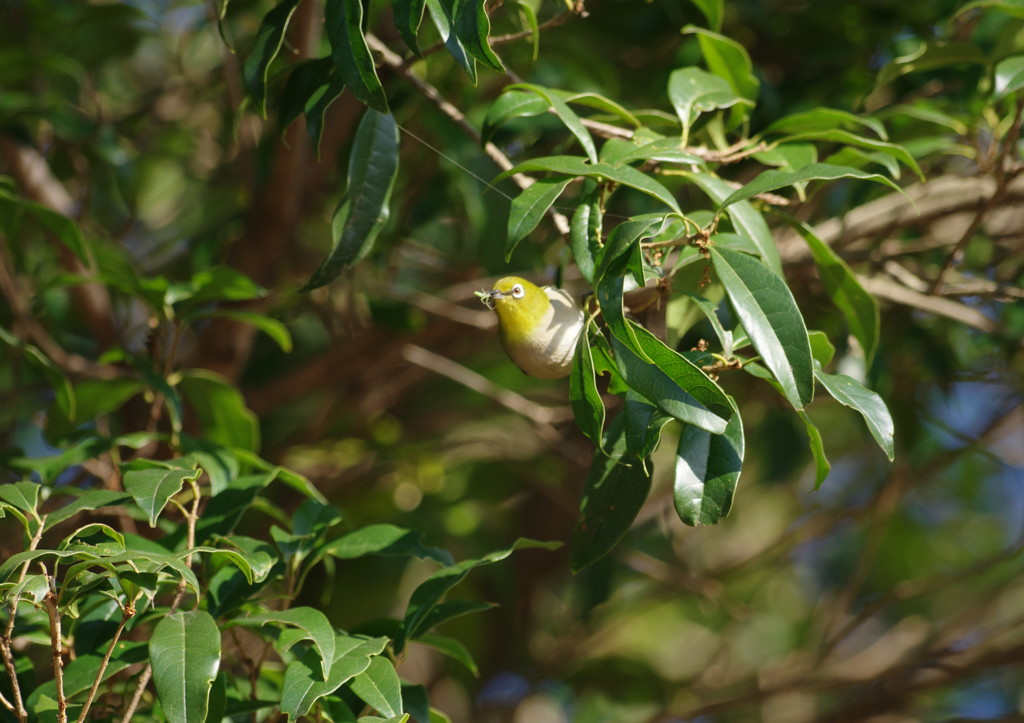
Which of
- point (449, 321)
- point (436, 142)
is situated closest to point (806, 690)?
point (449, 321)

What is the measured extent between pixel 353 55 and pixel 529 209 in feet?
0.64

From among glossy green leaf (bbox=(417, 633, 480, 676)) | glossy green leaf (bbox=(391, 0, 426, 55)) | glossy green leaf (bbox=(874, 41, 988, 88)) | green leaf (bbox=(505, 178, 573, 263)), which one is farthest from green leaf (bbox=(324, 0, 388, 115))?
glossy green leaf (bbox=(874, 41, 988, 88))

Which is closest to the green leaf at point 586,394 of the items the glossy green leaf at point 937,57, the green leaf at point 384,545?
the green leaf at point 384,545

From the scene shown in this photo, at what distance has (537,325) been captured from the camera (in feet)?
2.67

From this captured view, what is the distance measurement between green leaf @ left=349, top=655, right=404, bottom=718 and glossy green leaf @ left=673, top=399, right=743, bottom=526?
26 cm

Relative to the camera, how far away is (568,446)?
1.66 m

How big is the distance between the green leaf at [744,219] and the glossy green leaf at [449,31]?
0.70ft

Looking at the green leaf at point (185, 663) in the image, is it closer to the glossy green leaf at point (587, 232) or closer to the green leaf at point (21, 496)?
the green leaf at point (21, 496)

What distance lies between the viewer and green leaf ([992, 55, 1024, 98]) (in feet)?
3.15

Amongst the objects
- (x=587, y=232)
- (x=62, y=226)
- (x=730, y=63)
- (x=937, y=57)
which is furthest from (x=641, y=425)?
(x=62, y=226)

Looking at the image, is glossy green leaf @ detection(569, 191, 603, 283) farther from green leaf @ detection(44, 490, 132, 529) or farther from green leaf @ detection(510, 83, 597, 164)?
green leaf @ detection(44, 490, 132, 529)

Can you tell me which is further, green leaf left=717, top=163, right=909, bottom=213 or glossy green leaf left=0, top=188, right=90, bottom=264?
glossy green leaf left=0, top=188, right=90, bottom=264

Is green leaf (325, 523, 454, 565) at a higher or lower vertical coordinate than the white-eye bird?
lower

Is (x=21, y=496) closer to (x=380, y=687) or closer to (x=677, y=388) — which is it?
(x=380, y=687)
